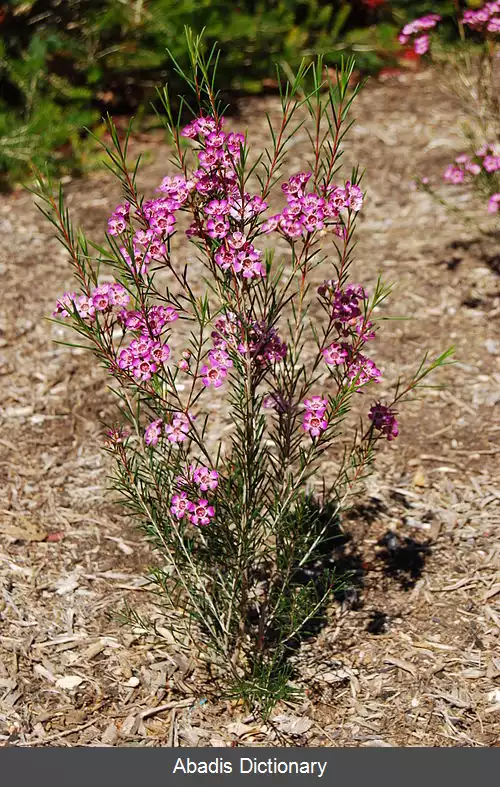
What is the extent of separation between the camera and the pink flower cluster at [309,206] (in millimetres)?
2238

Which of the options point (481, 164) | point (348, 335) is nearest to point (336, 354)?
point (348, 335)

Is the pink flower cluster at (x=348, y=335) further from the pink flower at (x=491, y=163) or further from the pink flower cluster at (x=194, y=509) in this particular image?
the pink flower at (x=491, y=163)

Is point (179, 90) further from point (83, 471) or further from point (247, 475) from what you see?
point (247, 475)

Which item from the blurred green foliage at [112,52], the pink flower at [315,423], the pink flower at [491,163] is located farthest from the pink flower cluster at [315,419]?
the blurred green foliage at [112,52]

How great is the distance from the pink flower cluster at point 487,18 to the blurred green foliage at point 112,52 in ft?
8.48

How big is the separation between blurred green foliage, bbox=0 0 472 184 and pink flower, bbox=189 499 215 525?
416 cm

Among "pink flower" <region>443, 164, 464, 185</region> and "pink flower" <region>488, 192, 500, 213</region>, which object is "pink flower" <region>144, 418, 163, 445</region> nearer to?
"pink flower" <region>488, 192, 500, 213</region>

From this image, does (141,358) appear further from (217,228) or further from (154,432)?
(217,228)

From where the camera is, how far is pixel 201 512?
2.47m

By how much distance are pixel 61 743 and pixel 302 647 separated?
0.83m

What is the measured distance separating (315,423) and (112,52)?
5.32 meters

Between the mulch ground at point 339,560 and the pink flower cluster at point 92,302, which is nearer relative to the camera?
the pink flower cluster at point 92,302
